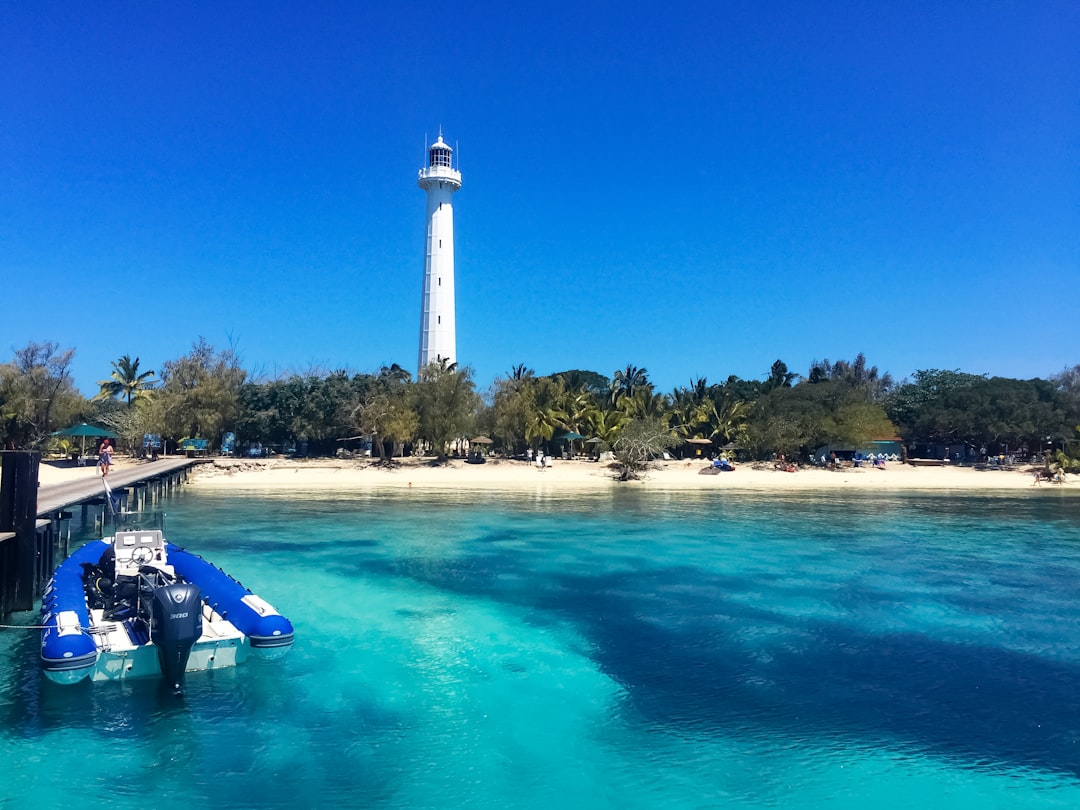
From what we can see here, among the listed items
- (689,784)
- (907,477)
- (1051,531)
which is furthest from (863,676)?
(907,477)

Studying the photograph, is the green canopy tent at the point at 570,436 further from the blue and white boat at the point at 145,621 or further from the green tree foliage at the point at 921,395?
the blue and white boat at the point at 145,621

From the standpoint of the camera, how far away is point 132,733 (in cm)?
1000

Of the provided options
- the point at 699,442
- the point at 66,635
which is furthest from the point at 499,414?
the point at 66,635

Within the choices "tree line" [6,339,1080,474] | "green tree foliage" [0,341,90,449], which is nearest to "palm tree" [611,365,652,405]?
"tree line" [6,339,1080,474]

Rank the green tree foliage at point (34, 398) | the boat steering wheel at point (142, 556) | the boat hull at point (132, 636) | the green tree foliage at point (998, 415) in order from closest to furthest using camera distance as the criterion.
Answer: the boat hull at point (132, 636), the boat steering wheel at point (142, 556), the green tree foliage at point (34, 398), the green tree foliage at point (998, 415)

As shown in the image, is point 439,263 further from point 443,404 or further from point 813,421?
point 813,421

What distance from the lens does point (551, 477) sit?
49688mm

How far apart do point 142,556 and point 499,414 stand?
4129 cm

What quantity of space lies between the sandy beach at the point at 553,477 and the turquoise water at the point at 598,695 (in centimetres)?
2328

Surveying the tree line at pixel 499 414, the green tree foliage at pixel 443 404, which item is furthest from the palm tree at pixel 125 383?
the green tree foliage at pixel 443 404

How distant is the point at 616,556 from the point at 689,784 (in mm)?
14379

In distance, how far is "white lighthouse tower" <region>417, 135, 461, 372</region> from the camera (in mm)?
60562

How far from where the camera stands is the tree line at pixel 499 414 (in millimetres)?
50375

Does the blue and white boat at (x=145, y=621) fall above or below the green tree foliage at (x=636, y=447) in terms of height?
below
